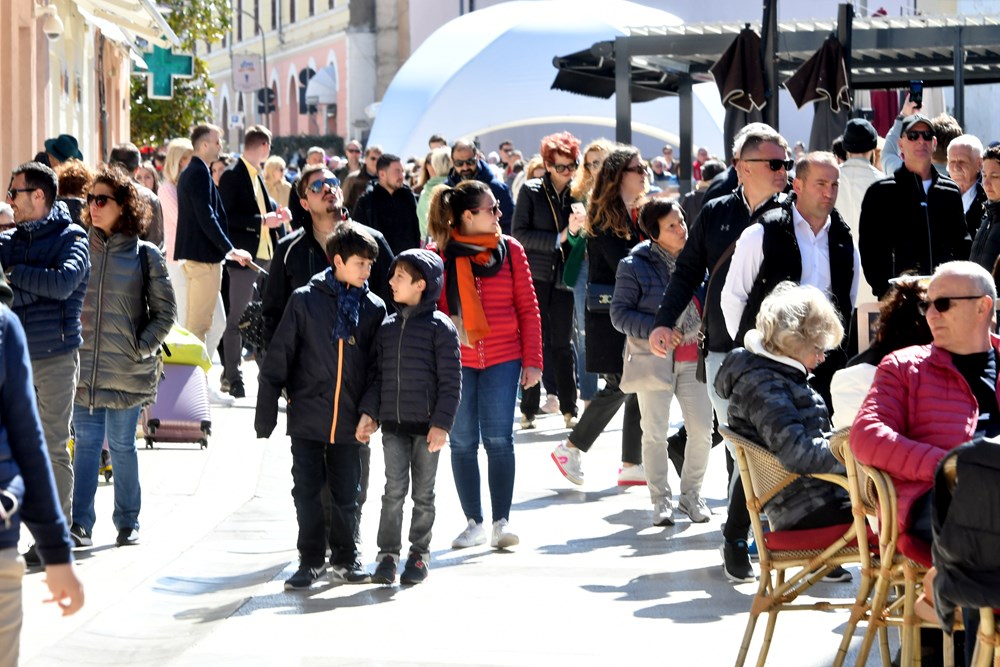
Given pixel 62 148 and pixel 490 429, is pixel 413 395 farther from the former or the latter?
pixel 62 148

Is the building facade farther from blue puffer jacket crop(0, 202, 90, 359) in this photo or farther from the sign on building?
the sign on building

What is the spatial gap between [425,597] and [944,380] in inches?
117

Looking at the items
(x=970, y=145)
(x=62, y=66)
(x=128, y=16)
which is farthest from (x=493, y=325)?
(x=62, y=66)

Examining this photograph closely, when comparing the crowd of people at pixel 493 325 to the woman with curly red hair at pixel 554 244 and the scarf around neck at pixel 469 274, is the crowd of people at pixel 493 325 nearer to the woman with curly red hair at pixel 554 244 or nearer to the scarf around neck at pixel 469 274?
the scarf around neck at pixel 469 274

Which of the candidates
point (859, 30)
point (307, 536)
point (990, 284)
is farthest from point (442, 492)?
point (859, 30)

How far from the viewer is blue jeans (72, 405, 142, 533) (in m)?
9.33

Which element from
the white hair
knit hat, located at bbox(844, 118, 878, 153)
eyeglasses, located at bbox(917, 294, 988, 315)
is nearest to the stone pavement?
eyeglasses, located at bbox(917, 294, 988, 315)

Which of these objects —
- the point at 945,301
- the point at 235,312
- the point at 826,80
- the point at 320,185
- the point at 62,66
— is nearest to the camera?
the point at 945,301

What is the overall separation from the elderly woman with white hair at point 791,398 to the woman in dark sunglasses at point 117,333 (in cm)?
339

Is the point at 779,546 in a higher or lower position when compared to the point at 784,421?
lower

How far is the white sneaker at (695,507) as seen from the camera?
10.2 metres

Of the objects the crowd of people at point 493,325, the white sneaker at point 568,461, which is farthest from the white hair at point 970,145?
the white sneaker at point 568,461

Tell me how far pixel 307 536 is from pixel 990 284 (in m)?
3.63

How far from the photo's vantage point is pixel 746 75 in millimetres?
15414
